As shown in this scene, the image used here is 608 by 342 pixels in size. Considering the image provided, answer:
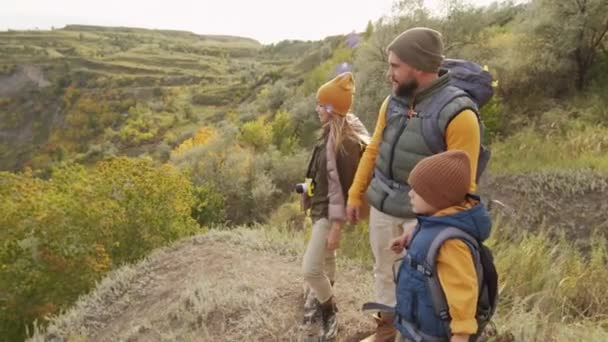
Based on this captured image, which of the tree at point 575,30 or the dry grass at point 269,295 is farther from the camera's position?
the tree at point 575,30

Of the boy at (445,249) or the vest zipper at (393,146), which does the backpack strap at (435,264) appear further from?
the vest zipper at (393,146)

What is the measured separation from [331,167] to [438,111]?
3.50ft

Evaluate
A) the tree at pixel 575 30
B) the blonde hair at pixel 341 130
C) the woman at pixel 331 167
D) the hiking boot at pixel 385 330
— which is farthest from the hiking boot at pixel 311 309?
the tree at pixel 575 30

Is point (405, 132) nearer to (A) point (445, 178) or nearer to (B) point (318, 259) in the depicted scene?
(A) point (445, 178)

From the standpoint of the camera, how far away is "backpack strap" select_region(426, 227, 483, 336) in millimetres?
1861

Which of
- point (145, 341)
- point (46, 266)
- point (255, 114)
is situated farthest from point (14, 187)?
point (255, 114)

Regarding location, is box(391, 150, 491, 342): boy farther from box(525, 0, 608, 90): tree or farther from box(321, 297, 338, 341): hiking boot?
box(525, 0, 608, 90): tree

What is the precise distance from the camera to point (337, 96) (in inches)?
131

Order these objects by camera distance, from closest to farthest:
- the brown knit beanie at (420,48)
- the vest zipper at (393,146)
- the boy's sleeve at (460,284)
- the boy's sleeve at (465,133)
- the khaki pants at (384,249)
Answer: the boy's sleeve at (460,284), the boy's sleeve at (465,133), the brown knit beanie at (420,48), the vest zipper at (393,146), the khaki pants at (384,249)

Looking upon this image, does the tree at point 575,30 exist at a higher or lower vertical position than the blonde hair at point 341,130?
higher

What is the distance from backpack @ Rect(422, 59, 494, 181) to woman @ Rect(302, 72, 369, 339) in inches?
33.5

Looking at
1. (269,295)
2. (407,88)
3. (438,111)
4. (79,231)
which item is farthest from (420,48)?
(79,231)

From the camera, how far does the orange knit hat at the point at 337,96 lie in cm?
331

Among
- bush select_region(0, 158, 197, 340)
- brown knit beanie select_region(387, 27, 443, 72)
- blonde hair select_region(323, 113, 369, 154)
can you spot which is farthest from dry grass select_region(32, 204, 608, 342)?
bush select_region(0, 158, 197, 340)
